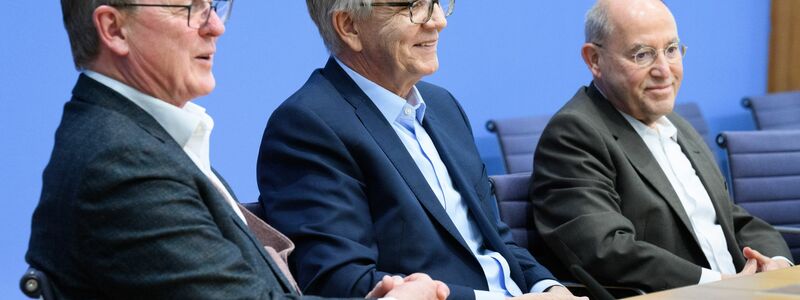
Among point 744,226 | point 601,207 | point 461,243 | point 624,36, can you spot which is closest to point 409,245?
point 461,243

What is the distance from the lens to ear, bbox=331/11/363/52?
9.70 feet

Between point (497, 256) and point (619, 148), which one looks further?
point (619, 148)

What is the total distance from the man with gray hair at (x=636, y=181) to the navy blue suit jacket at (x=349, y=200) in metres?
0.45

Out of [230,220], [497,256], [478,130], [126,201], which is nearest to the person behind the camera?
[126,201]

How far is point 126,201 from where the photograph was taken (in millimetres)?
1849

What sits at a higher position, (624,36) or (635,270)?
(624,36)

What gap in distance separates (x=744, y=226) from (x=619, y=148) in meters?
0.62

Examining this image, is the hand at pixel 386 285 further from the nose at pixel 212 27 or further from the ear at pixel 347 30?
the ear at pixel 347 30

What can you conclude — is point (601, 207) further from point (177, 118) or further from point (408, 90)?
point (177, 118)

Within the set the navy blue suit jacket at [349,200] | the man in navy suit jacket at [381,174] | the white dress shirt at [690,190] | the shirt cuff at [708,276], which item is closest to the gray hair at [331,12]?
the man in navy suit jacket at [381,174]

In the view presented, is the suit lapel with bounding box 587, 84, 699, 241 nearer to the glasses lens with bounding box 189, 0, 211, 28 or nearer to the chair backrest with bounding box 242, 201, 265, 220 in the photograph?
the chair backrest with bounding box 242, 201, 265, 220

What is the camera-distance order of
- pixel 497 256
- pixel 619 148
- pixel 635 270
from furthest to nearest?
pixel 619 148
pixel 635 270
pixel 497 256

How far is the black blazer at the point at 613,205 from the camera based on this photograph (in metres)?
3.17

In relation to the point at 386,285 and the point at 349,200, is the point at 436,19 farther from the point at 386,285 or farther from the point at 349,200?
the point at 386,285
